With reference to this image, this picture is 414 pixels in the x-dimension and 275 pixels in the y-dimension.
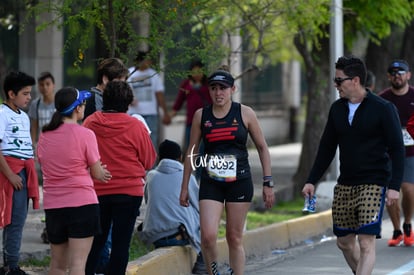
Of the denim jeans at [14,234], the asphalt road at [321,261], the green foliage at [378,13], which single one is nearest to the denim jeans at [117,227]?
the denim jeans at [14,234]

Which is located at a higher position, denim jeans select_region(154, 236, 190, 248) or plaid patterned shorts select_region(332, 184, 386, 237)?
plaid patterned shorts select_region(332, 184, 386, 237)

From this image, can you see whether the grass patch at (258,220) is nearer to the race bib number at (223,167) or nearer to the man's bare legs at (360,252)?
the race bib number at (223,167)

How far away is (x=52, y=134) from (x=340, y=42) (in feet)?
27.3

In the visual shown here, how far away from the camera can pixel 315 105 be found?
17266mm

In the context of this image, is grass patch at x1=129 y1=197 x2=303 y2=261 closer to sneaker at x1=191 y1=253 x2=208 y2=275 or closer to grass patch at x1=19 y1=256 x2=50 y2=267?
sneaker at x1=191 y1=253 x2=208 y2=275

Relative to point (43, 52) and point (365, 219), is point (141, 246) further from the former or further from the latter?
point (43, 52)

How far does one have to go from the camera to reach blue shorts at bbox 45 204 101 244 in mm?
7359

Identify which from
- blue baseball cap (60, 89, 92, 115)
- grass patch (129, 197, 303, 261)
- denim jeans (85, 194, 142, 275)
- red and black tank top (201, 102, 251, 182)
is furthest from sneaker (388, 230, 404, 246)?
blue baseball cap (60, 89, 92, 115)

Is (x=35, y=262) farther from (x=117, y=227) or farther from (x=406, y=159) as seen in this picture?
(x=406, y=159)

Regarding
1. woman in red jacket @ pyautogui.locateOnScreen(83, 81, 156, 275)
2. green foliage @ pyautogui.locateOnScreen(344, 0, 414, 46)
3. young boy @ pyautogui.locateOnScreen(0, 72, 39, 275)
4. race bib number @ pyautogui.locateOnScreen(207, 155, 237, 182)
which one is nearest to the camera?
woman in red jacket @ pyautogui.locateOnScreen(83, 81, 156, 275)

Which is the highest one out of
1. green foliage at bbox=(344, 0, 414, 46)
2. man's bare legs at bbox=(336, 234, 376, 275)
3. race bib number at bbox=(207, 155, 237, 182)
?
green foliage at bbox=(344, 0, 414, 46)

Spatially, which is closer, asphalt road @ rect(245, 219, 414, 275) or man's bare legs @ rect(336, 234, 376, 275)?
man's bare legs @ rect(336, 234, 376, 275)

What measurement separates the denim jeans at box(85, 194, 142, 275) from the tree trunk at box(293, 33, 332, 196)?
912 cm

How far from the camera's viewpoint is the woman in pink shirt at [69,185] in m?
7.37
